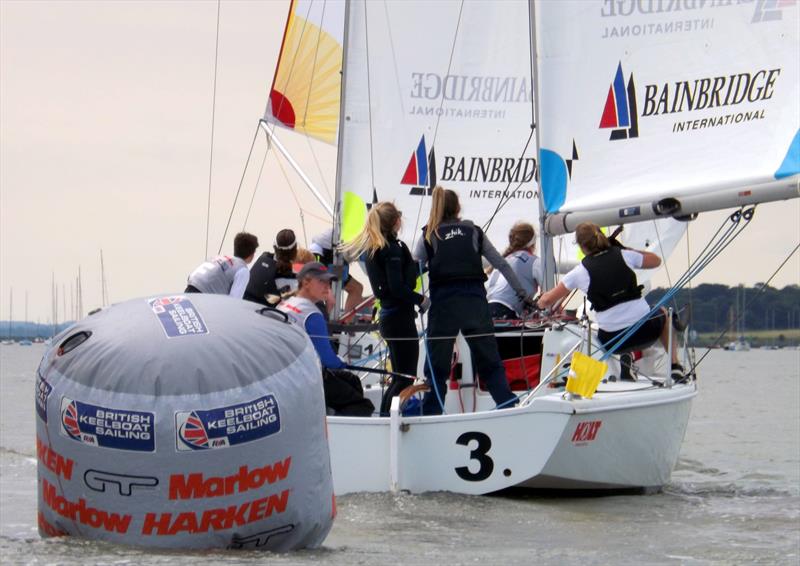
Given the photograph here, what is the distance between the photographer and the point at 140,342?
191 inches

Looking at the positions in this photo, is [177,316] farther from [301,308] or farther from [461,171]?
[461,171]

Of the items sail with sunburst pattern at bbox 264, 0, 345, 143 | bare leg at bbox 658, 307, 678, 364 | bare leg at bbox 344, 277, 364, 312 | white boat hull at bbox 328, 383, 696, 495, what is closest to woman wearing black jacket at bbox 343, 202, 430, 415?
white boat hull at bbox 328, 383, 696, 495

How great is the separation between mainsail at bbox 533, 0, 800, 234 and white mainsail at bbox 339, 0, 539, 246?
412 cm

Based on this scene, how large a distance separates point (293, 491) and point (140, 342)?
0.74 meters

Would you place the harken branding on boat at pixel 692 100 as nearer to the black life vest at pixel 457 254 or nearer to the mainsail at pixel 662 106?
the mainsail at pixel 662 106

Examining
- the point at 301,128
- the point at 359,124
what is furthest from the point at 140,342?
the point at 301,128

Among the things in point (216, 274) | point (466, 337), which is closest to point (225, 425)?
point (466, 337)

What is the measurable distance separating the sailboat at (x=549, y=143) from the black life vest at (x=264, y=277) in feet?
4.38

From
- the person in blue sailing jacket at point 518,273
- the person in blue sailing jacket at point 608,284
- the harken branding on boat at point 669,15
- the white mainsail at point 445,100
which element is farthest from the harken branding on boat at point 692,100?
the white mainsail at point 445,100

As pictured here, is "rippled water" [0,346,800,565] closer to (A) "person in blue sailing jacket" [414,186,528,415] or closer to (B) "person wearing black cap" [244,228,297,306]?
(A) "person in blue sailing jacket" [414,186,528,415]

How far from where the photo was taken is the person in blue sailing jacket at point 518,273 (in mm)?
10141

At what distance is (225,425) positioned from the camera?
4797 millimetres

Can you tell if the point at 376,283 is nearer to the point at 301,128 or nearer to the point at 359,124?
the point at 359,124

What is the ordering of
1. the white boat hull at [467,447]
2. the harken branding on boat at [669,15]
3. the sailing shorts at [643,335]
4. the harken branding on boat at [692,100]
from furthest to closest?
the harken branding on boat at [669,15], the harken branding on boat at [692,100], the sailing shorts at [643,335], the white boat hull at [467,447]
